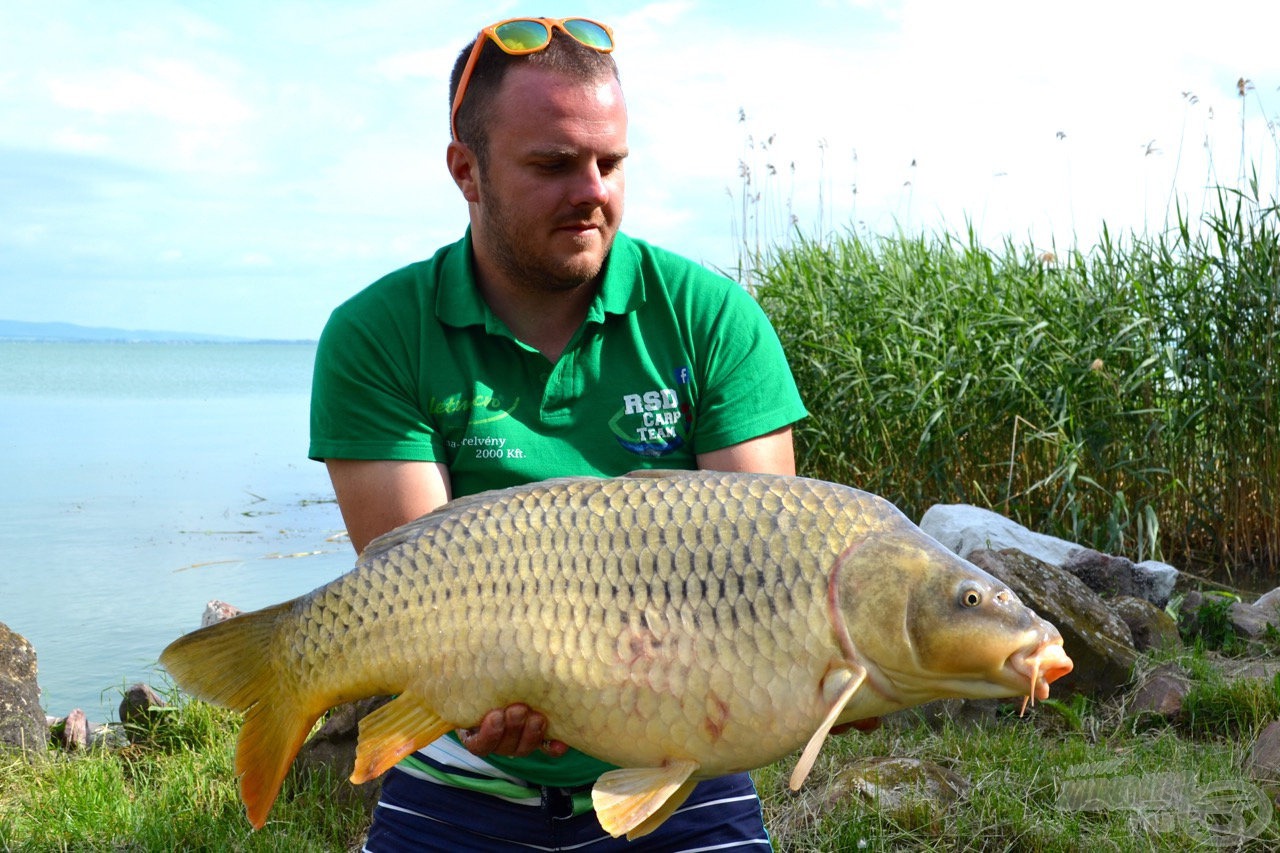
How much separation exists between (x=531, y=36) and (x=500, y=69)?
73 millimetres

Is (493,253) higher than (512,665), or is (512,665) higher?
(493,253)

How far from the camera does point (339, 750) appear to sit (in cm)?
313

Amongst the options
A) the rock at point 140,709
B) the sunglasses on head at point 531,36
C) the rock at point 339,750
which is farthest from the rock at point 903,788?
the rock at point 140,709

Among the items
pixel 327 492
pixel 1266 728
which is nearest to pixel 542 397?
pixel 1266 728

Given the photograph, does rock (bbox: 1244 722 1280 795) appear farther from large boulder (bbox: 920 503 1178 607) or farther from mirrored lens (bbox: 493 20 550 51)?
mirrored lens (bbox: 493 20 550 51)

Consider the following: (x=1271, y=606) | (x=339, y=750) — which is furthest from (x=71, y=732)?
(x=1271, y=606)

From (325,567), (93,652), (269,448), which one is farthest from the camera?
(269,448)

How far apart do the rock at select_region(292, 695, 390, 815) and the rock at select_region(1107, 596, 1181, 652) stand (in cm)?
224

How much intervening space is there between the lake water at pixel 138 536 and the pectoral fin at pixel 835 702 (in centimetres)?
339

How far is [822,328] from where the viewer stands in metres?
5.49

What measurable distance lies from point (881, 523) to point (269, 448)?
41.7 feet

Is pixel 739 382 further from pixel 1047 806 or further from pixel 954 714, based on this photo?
pixel 954 714

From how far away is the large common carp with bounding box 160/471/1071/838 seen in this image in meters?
1.49

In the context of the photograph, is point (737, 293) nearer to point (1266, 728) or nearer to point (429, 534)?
point (429, 534)
